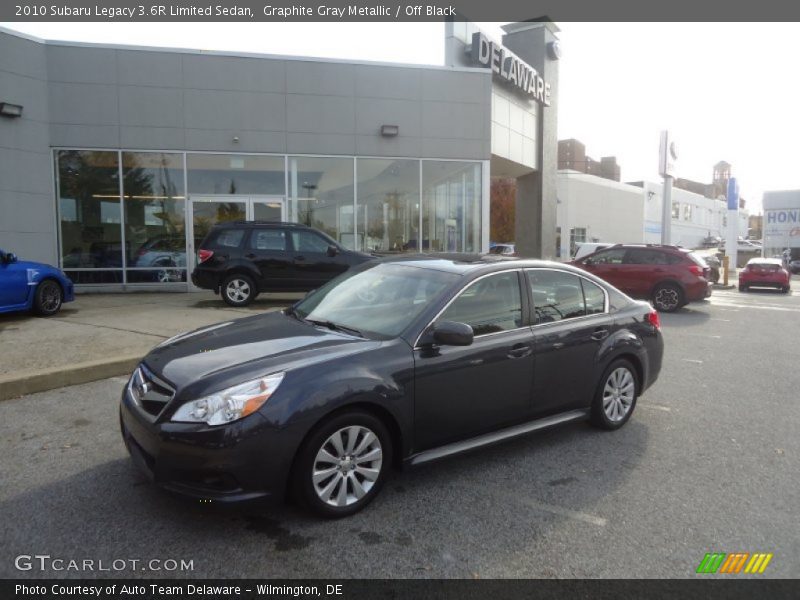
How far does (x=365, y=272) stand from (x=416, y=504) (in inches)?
78.9

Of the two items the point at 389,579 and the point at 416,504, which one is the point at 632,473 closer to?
the point at 416,504

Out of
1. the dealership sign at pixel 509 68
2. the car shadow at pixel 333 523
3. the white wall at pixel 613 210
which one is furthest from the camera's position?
the white wall at pixel 613 210

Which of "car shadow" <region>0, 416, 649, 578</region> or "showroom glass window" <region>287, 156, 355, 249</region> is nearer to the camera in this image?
"car shadow" <region>0, 416, 649, 578</region>

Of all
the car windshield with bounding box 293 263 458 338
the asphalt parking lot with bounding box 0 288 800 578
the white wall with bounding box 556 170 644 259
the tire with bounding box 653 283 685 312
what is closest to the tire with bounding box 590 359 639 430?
the asphalt parking lot with bounding box 0 288 800 578

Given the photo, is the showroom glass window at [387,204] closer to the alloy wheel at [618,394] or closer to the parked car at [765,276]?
the alloy wheel at [618,394]

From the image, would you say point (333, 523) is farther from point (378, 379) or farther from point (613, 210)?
point (613, 210)

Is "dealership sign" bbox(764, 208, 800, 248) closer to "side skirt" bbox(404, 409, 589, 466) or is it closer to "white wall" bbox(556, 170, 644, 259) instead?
"white wall" bbox(556, 170, 644, 259)

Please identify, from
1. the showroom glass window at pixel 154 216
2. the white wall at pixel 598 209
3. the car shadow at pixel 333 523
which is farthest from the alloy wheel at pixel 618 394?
the white wall at pixel 598 209

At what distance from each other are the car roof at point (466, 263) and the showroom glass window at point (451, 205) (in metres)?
12.3

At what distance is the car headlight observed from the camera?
10.4 feet

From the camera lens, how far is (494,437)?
13.8 feet

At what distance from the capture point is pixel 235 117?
15.3 meters

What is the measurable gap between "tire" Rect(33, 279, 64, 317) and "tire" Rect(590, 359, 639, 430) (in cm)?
872

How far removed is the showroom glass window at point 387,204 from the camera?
16547 mm
